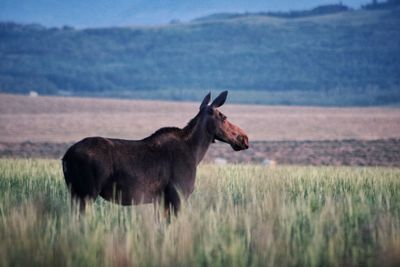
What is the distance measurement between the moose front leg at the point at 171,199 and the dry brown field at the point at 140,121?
32.1 metres

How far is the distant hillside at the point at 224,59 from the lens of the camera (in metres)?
102

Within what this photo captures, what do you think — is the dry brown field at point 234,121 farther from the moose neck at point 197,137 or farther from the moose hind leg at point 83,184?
the moose hind leg at point 83,184

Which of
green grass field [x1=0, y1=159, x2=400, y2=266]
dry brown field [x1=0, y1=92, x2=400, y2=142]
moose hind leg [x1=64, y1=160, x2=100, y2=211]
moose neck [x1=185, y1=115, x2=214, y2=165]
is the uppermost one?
moose neck [x1=185, y1=115, x2=214, y2=165]

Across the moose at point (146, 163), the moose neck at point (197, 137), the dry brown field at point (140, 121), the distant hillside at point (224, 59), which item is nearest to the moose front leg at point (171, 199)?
the moose at point (146, 163)

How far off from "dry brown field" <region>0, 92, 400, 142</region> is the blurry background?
0.32ft

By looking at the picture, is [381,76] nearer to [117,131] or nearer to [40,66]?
[40,66]

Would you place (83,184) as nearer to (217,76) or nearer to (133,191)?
(133,191)

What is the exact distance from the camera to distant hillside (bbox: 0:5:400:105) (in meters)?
102

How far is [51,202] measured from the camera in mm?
9523

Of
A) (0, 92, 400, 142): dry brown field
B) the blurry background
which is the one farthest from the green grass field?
(0, 92, 400, 142): dry brown field

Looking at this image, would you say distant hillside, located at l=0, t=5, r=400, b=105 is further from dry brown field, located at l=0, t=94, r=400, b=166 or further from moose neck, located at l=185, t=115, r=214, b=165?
moose neck, located at l=185, t=115, r=214, b=165

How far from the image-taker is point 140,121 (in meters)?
54.5

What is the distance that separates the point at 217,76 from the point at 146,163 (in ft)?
354

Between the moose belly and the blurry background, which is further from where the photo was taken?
the blurry background
